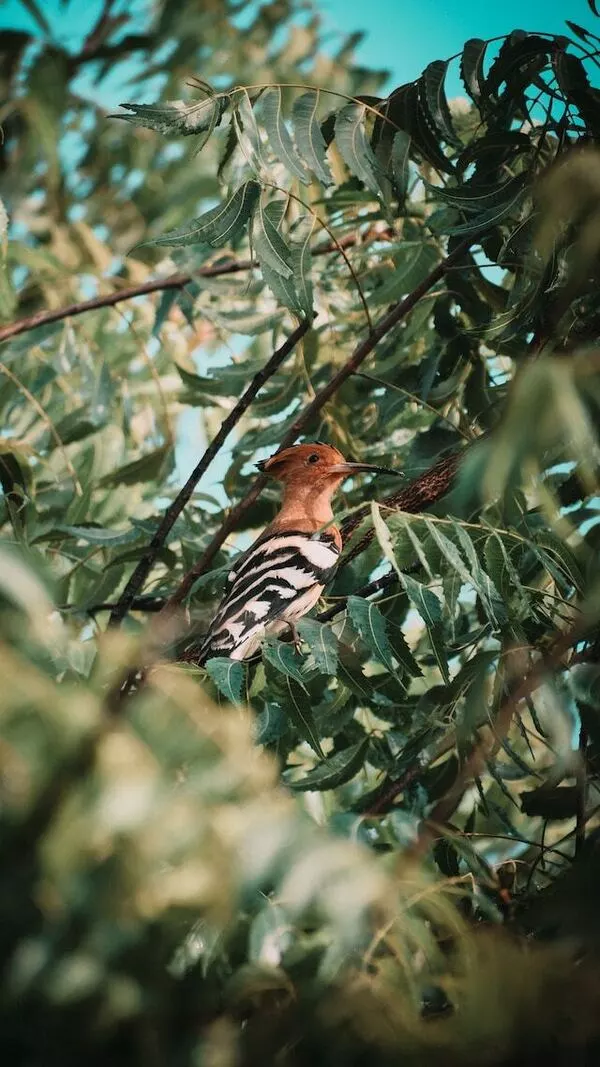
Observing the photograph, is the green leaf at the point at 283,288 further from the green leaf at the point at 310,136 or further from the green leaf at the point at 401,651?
the green leaf at the point at 401,651

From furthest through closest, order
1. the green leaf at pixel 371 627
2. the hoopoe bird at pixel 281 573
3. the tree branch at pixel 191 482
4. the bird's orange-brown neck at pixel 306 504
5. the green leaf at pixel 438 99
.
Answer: the bird's orange-brown neck at pixel 306 504 < the hoopoe bird at pixel 281 573 < the tree branch at pixel 191 482 < the green leaf at pixel 438 99 < the green leaf at pixel 371 627

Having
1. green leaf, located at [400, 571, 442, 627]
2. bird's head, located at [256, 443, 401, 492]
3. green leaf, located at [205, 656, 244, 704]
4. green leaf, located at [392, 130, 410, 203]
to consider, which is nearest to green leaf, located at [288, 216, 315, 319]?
green leaf, located at [392, 130, 410, 203]

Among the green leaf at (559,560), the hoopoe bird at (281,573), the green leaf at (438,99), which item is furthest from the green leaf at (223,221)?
the green leaf at (559,560)

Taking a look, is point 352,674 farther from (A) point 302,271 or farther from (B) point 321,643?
(A) point 302,271

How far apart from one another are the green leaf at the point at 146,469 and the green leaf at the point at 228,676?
4.00ft

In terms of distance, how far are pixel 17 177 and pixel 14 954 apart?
10.5ft

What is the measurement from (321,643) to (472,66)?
4.33 feet

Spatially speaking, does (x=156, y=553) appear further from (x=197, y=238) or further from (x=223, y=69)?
(x=223, y=69)

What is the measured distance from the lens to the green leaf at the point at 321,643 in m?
1.91

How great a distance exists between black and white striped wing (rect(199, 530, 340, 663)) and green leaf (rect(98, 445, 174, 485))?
36 cm

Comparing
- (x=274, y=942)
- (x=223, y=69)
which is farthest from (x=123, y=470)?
(x=274, y=942)

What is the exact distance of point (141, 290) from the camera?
3.15 metres

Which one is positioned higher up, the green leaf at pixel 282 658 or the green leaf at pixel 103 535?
the green leaf at pixel 103 535

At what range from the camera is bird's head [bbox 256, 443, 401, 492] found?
3.26 m
